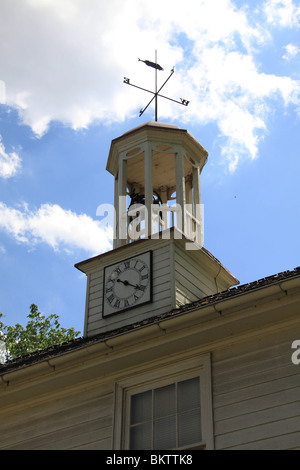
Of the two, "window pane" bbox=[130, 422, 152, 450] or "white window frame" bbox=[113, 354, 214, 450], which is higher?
"white window frame" bbox=[113, 354, 214, 450]

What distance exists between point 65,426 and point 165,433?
5.64ft

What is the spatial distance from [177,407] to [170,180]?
29.5 feet

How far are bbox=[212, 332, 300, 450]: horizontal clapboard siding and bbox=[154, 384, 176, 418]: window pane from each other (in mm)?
690

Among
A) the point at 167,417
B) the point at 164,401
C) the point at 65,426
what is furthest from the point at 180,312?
the point at 65,426

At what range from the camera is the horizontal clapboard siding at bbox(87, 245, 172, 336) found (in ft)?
45.9

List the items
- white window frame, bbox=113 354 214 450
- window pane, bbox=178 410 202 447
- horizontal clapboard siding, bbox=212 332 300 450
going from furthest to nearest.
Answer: white window frame, bbox=113 354 214 450 < window pane, bbox=178 410 202 447 < horizontal clapboard siding, bbox=212 332 300 450

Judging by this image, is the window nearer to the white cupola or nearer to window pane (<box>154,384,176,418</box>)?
window pane (<box>154,384,176,418</box>)

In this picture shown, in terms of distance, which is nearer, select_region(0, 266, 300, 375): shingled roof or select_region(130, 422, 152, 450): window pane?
select_region(0, 266, 300, 375): shingled roof

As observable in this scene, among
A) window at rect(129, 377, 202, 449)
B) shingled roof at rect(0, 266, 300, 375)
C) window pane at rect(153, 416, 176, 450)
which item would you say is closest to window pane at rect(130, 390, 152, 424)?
window at rect(129, 377, 202, 449)

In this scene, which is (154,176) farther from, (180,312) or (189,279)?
(180,312)

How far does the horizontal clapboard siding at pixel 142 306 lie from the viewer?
14.0m

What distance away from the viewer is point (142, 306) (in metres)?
14.2

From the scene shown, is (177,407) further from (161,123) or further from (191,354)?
(161,123)
